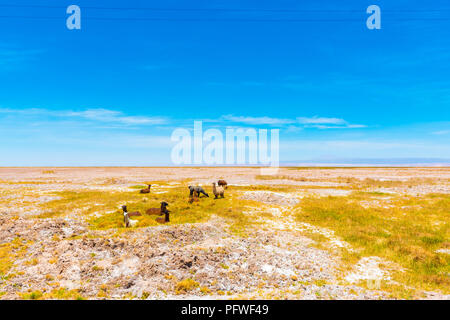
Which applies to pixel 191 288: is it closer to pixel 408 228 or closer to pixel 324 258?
pixel 324 258

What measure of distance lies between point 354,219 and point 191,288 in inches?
775

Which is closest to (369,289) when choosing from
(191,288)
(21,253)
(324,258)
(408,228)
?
(324,258)

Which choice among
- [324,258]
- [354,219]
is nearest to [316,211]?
[354,219]

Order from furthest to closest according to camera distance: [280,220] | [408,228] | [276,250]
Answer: [280,220]
[408,228]
[276,250]

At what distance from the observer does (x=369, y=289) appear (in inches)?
443

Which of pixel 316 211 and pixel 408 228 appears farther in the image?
pixel 316 211

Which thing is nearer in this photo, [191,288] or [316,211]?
[191,288]

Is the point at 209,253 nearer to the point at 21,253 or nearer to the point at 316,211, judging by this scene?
the point at 21,253
